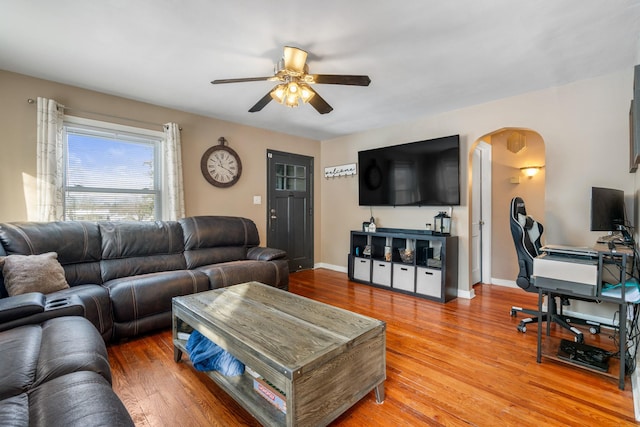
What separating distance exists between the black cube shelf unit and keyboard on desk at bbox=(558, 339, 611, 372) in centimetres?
131

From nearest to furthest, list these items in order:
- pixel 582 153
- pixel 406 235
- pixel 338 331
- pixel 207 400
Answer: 1. pixel 338 331
2. pixel 207 400
3. pixel 582 153
4. pixel 406 235

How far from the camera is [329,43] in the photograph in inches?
85.8

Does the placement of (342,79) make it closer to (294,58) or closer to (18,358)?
(294,58)

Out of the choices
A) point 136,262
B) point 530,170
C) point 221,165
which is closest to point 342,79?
point 221,165

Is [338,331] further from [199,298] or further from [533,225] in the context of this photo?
[533,225]

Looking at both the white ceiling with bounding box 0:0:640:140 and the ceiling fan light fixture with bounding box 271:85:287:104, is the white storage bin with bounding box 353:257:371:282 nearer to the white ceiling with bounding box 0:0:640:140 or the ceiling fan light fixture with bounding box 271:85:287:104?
the white ceiling with bounding box 0:0:640:140

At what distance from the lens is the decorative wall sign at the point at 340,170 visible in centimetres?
490

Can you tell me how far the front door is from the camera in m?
4.75

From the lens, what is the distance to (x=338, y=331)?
1.58 metres

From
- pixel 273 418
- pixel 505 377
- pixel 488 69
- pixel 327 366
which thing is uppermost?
pixel 488 69

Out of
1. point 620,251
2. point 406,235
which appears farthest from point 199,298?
point 620,251

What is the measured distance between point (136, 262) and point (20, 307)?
1.27 metres

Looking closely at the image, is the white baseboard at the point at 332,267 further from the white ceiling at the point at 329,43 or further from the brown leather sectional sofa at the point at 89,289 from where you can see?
the white ceiling at the point at 329,43

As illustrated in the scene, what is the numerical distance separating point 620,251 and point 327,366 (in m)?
2.15
